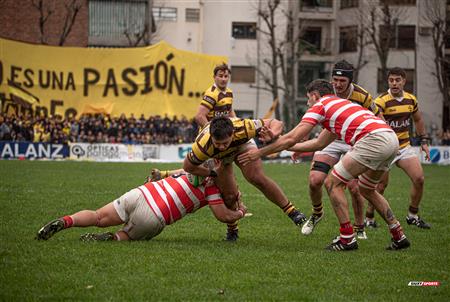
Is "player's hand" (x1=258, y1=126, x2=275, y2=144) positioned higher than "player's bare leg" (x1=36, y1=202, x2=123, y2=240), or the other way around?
"player's hand" (x1=258, y1=126, x2=275, y2=144)

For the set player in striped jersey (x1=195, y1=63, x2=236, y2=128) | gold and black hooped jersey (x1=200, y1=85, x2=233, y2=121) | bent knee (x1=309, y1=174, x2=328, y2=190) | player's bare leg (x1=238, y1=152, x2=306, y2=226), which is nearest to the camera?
player's bare leg (x1=238, y1=152, x2=306, y2=226)

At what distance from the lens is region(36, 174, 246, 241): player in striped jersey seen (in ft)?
30.2

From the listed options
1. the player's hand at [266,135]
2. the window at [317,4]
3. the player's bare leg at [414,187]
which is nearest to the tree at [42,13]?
the window at [317,4]

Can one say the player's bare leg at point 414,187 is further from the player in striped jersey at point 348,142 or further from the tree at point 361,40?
the tree at point 361,40

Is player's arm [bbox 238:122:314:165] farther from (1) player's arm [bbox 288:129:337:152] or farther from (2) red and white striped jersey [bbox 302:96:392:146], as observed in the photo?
(1) player's arm [bbox 288:129:337:152]

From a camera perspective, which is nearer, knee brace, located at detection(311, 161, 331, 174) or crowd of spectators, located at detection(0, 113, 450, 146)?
knee brace, located at detection(311, 161, 331, 174)

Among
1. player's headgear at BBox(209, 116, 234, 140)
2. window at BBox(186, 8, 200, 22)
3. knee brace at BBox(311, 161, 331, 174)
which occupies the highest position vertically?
window at BBox(186, 8, 200, 22)

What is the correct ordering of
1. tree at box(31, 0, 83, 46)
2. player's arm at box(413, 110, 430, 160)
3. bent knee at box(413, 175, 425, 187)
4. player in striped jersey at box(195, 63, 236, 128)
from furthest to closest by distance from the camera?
tree at box(31, 0, 83, 46) < player in striped jersey at box(195, 63, 236, 128) < player's arm at box(413, 110, 430, 160) < bent knee at box(413, 175, 425, 187)

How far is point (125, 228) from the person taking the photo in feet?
31.2

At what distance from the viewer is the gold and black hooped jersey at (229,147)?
920 centimetres

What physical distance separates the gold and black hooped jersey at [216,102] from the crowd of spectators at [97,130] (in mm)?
18656

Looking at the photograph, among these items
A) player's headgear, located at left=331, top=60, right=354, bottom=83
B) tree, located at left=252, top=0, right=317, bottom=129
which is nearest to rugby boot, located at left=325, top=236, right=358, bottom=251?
A: player's headgear, located at left=331, top=60, right=354, bottom=83

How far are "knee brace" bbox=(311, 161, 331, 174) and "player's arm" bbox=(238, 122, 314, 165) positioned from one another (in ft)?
6.91

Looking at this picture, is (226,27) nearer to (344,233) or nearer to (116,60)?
(116,60)
